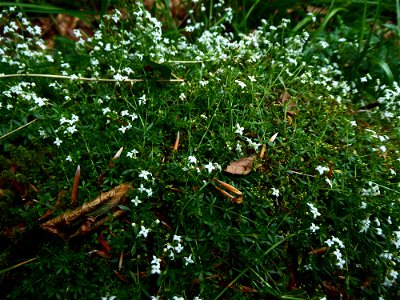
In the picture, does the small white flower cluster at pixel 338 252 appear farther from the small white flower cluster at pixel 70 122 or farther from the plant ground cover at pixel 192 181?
the small white flower cluster at pixel 70 122

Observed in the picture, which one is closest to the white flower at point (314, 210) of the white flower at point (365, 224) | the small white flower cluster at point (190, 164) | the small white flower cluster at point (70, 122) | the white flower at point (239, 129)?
the white flower at point (365, 224)

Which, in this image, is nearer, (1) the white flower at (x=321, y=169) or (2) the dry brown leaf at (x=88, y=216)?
(2) the dry brown leaf at (x=88, y=216)

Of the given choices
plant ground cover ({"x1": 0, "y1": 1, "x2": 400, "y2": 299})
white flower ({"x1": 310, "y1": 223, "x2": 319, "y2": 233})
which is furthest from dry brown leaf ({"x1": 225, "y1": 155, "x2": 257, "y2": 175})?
white flower ({"x1": 310, "y1": 223, "x2": 319, "y2": 233})

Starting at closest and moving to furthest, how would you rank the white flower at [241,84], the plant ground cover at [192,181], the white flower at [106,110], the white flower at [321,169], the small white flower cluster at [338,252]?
the plant ground cover at [192,181]
the small white flower cluster at [338,252]
the white flower at [321,169]
the white flower at [106,110]
the white flower at [241,84]

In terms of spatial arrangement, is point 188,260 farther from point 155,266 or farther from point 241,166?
point 241,166

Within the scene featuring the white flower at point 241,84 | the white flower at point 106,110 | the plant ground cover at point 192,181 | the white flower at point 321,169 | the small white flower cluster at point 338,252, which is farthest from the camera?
the white flower at point 241,84

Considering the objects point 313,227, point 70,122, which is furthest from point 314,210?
point 70,122

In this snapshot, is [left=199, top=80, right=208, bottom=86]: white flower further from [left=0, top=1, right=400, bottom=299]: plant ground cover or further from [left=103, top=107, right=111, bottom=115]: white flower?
[left=103, top=107, right=111, bottom=115]: white flower

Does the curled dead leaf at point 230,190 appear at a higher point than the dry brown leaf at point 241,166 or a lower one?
lower

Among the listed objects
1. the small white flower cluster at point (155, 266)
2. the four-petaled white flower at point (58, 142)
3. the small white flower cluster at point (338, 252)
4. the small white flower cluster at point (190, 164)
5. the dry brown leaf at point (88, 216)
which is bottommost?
the small white flower cluster at point (338, 252)
